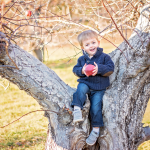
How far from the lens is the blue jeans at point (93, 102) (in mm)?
→ 2299

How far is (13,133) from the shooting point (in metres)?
4.53

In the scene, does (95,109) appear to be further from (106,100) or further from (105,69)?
(105,69)

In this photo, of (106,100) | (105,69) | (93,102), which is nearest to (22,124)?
(93,102)

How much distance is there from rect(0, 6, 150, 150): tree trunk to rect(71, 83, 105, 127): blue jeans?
6 cm

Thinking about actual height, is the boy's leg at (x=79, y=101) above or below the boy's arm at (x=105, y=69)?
below

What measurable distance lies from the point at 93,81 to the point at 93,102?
265mm

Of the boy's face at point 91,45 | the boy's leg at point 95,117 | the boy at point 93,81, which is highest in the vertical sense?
the boy's face at point 91,45

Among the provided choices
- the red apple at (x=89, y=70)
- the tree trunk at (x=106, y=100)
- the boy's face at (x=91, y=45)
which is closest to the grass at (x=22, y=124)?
the boy's face at (x=91, y=45)

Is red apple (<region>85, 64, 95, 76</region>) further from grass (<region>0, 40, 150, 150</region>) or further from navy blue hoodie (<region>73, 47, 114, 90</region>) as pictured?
grass (<region>0, 40, 150, 150</region>)

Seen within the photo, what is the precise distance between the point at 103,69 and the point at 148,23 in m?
0.82

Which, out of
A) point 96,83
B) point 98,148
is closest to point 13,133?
point 98,148

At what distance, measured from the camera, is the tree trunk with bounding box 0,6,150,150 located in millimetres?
2215

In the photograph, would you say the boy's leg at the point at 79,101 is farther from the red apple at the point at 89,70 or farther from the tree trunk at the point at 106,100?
the red apple at the point at 89,70

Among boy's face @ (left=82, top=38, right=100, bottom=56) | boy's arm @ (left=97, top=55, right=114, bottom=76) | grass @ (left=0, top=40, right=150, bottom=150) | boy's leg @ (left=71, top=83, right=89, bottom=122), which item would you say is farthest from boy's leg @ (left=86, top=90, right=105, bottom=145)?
grass @ (left=0, top=40, right=150, bottom=150)
